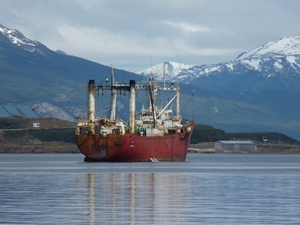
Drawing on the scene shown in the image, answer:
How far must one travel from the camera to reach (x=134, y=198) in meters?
55.7

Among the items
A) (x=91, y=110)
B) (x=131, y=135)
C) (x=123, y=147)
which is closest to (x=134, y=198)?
(x=131, y=135)

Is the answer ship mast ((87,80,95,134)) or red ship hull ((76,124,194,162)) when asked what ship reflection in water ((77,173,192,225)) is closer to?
red ship hull ((76,124,194,162))

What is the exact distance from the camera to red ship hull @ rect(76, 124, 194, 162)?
120250 millimetres

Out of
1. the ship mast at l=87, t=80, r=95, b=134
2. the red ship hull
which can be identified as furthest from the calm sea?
the ship mast at l=87, t=80, r=95, b=134

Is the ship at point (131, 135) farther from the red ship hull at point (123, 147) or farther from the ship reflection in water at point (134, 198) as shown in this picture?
the ship reflection in water at point (134, 198)

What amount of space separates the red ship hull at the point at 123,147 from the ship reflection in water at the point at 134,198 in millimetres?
40151

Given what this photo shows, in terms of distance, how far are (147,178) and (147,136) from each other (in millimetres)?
45625

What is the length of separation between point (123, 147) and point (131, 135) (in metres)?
1.87

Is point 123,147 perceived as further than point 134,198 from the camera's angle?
Yes

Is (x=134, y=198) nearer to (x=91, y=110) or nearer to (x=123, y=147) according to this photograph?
(x=123, y=147)

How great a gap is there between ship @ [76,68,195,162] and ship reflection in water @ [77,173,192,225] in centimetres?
4124

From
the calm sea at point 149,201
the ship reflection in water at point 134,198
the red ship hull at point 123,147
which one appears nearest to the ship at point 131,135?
the red ship hull at point 123,147

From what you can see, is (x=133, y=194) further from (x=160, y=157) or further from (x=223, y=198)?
(x=160, y=157)

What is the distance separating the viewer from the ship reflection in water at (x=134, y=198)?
44.8 metres
